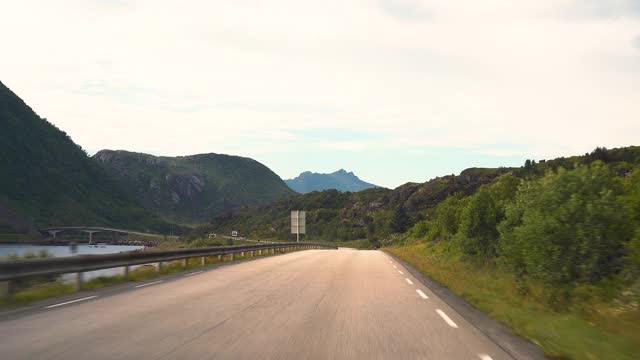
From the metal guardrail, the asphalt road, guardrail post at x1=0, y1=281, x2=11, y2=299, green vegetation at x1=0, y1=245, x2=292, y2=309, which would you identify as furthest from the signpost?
guardrail post at x1=0, y1=281, x2=11, y2=299

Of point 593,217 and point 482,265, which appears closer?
point 593,217

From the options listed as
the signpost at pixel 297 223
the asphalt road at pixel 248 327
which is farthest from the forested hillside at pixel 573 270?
the signpost at pixel 297 223

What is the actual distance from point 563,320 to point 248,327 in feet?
16.5

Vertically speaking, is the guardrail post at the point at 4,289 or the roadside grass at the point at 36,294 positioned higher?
the guardrail post at the point at 4,289

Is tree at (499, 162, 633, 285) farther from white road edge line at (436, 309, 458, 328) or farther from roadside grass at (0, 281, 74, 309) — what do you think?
roadside grass at (0, 281, 74, 309)

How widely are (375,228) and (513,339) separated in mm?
151693

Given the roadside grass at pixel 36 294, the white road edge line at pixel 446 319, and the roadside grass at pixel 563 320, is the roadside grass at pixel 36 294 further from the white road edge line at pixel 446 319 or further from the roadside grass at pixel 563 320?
the roadside grass at pixel 563 320

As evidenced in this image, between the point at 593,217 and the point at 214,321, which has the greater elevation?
the point at 593,217

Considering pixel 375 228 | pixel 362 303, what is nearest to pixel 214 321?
pixel 362 303

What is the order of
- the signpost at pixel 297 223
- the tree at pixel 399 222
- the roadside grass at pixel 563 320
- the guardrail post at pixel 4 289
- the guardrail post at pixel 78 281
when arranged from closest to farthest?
1. the roadside grass at pixel 563 320
2. the guardrail post at pixel 4 289
3. the guardrail post at pixel 78 281
4. the signpost at pixel 297 223
5. the tree at pixel 399 222

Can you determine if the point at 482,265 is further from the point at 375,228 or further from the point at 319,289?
the point at 375,228

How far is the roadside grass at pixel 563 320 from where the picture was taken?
25.3 ft

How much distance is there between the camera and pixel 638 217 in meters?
13.9

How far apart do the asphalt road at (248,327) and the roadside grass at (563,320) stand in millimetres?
831
